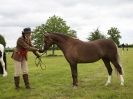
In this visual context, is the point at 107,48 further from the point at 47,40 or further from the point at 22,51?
the point at 22,51

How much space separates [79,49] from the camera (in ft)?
40.6

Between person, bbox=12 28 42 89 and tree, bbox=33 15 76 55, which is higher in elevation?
tree, bbox=33 15 76 55

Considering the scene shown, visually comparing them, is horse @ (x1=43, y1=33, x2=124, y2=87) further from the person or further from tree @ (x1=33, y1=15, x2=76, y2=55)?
tree @ (x1=33, y1=15, x2=76, y2=55)

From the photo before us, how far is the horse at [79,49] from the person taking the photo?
486 inches

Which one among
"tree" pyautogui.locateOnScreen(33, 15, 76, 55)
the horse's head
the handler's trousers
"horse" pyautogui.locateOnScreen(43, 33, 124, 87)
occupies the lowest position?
the handler's trousers

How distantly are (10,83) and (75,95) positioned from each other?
4.54 metres

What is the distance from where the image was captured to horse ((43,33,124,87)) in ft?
40.5

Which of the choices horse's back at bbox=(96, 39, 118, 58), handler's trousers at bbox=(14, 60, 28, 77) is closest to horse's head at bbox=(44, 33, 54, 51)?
handler's trousers at bbox=(14, 60, 28, 77)

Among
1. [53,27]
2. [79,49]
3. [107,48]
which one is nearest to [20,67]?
[79,49]

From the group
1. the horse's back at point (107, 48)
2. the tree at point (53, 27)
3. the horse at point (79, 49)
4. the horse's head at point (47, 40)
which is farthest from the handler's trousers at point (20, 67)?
the tree at point (53, 27)

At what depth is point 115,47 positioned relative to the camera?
12.8 metres

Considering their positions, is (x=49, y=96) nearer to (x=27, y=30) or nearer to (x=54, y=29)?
(x=27, y=30)

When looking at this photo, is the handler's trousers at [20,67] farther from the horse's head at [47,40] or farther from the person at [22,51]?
the horse's head at [47,40]

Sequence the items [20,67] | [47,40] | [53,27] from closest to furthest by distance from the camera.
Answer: [47,40]
[20,67]
[53,27]
